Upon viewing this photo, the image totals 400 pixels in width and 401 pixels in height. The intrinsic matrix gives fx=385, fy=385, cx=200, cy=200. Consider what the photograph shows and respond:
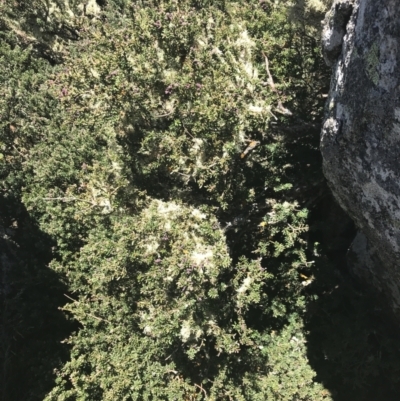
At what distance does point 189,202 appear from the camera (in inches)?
361

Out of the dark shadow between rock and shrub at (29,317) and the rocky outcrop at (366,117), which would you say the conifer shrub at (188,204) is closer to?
the dark shadow between rock and shrub at (29,317)

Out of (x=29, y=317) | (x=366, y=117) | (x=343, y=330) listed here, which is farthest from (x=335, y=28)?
(x=29, y=317)

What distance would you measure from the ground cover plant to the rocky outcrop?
2041 millimetres

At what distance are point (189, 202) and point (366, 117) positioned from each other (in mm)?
4995

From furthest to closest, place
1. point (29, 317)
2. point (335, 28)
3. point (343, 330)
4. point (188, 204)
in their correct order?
point (29, 317), point (343, 330), point (188, 204), point (335, 28)

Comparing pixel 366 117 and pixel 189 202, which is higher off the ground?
pixel 189 202

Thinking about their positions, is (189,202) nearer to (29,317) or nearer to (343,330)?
(343,330)

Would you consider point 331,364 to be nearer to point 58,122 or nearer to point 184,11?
point 184,11

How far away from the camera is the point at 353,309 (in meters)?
10.7

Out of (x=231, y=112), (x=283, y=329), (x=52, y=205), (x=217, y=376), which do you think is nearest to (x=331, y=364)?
(x=283, y=329)

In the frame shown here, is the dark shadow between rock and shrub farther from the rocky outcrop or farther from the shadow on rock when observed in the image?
the rocky outcrop

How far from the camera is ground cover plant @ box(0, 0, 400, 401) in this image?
817 cm

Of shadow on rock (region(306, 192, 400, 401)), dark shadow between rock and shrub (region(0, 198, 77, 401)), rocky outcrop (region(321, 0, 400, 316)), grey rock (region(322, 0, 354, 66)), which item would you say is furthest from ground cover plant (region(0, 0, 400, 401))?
rocky outcrop (region(321, 0, 400, 316))

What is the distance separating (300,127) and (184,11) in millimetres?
3684
